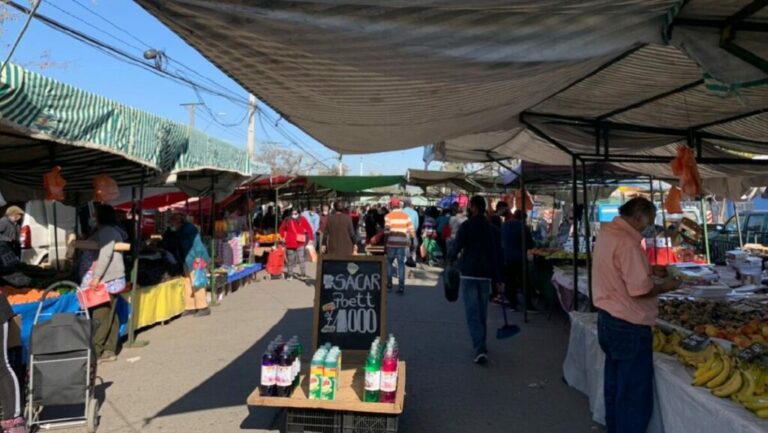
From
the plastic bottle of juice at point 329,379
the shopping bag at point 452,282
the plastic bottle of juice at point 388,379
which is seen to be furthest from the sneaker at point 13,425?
the shopping bag at point 452,282

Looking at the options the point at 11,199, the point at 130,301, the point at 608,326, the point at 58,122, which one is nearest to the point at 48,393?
the point at 58,122

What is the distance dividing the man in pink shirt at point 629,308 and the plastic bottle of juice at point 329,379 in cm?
203

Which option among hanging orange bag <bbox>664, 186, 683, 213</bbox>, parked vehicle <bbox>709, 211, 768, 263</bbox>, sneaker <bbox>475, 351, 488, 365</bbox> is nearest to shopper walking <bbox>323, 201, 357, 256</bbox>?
sneaker <bbox>475, 351, 488, 365</bbox>

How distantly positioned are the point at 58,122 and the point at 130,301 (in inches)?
128

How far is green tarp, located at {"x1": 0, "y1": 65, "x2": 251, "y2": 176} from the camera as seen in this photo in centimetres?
408

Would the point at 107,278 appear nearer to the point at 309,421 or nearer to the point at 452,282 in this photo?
the point at 309,421

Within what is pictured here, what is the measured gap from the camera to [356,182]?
55.8 ft

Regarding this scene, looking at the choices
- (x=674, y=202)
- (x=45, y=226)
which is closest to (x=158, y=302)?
(x=674, y=202)

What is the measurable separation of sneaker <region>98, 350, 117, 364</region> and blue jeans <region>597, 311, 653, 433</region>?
18.4 feet

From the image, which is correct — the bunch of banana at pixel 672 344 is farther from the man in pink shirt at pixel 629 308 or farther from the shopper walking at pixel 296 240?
the shopper walking at pixel 296 240

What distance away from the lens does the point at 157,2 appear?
1777 mm

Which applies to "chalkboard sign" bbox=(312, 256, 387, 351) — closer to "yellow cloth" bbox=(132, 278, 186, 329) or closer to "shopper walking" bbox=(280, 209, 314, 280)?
"yellow cloth" bbox=(132, 278, 186, 329)

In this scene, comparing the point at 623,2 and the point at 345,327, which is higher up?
the point at 623,2

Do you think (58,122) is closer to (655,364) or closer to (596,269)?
(596,269)
